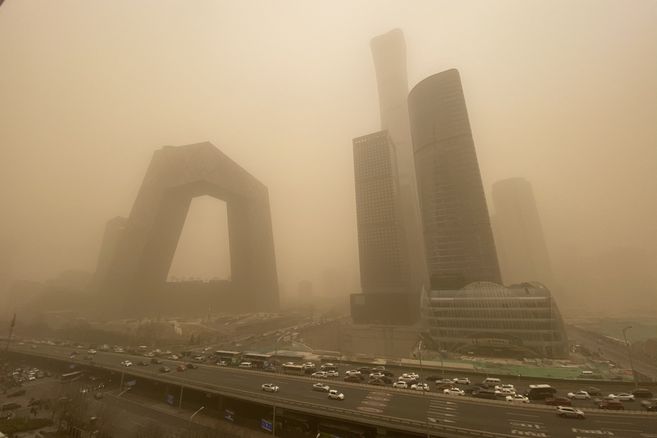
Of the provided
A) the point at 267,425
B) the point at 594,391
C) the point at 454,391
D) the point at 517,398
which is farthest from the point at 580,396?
the point at 267,425

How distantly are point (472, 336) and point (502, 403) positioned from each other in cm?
5455

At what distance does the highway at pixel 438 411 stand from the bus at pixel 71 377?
2844 cm

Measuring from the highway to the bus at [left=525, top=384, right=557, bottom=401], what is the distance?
504 cm

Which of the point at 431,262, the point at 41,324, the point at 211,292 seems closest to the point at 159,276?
the point at 211,292

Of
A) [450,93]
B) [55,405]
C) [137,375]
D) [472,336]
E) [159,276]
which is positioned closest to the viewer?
[55,405]

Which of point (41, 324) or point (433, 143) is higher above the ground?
point (433, 143)

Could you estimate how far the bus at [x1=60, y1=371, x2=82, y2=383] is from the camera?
196 feet

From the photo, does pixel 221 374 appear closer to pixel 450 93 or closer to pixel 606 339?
pixel 606 339

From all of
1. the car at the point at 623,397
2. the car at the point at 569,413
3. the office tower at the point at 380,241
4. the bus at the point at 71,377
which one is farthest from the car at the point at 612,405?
the office tower at the point at 380,241

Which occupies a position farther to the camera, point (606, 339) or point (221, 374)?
point (606, 339)

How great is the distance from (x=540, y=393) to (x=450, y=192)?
10425cm

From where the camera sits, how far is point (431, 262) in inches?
5438

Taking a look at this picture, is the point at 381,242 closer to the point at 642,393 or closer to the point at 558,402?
the point at 642,393

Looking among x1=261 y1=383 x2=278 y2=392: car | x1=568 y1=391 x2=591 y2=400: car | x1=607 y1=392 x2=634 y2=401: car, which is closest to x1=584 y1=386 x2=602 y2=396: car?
x1=568 y1=391 x2=591 y2=400: car
